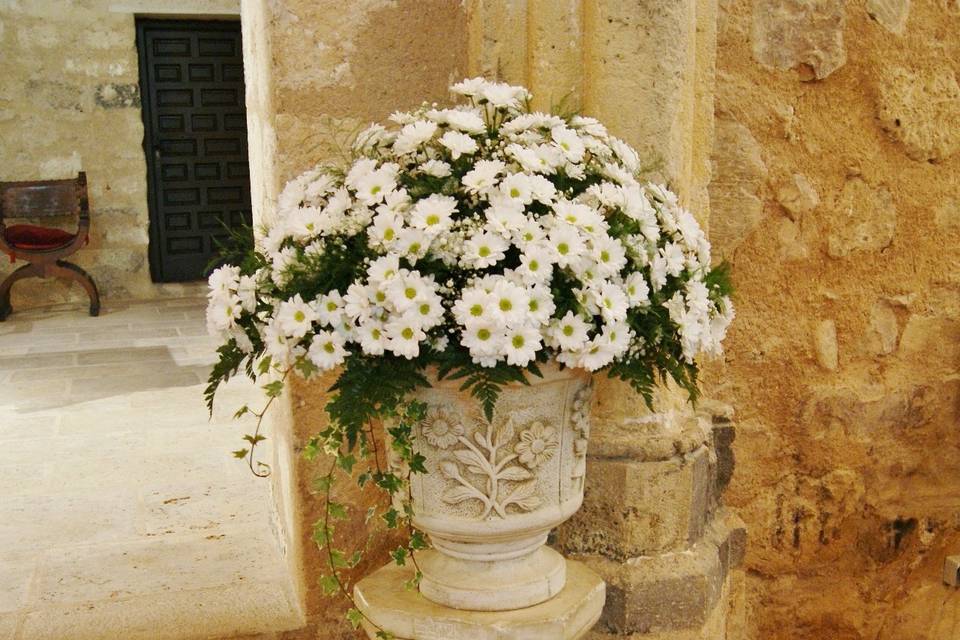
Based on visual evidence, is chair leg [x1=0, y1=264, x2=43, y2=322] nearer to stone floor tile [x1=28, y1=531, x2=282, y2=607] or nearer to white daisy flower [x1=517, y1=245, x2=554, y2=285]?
stone floor tile [x1=28, y1=531, x2=282, y2=607]

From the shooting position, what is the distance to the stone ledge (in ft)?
5.96

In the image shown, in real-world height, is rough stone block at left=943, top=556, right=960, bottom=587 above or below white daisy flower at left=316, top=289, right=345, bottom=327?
below

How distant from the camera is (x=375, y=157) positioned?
1.52m

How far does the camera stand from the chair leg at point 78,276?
6.27 metres

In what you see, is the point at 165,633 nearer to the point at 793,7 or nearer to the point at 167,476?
the point at 167,476

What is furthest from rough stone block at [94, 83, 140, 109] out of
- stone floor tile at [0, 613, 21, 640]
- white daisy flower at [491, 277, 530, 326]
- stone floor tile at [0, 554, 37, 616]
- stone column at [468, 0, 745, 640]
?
white daisy flower at [491, 277, 530, 326]

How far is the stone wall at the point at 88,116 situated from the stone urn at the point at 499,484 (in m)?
5.90

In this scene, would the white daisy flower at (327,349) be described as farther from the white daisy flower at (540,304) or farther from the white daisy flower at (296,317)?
the white daisy flower at (540,304)

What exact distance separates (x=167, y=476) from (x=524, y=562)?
1.67 m

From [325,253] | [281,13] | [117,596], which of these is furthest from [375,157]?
[117,596]

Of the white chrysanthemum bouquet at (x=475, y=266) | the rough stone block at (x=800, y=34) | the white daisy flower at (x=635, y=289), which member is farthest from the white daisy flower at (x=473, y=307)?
the rough stone block at (x=800, y=34)

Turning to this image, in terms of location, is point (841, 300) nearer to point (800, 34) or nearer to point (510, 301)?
point (800, 34)

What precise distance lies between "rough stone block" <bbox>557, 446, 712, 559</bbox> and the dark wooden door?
5.81 metres

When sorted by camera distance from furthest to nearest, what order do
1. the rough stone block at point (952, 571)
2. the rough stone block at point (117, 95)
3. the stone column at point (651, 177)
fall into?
1. the rough stone block at point (117, 95)
2. the rough stone block at point (952, 571)
3. the stone column at point (651, 177)
